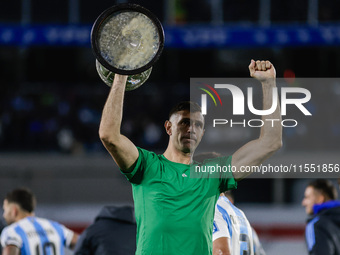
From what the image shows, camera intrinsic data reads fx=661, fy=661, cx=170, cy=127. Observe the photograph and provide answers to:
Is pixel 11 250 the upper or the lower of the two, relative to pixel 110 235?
lower

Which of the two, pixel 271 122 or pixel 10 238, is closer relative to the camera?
pixel 271 122

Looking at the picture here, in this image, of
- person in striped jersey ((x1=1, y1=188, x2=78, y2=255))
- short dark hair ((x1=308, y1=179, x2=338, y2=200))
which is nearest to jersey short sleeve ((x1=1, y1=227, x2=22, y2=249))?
person in striped jersey ((x1=1, y1=188, x2=78, y2=255))

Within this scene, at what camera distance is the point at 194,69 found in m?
18.2

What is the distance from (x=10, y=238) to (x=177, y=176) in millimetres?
2255

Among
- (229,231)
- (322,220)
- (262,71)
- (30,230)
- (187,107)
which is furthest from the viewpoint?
(30,230)

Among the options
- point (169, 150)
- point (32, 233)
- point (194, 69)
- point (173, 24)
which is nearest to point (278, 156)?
point (173, 24)

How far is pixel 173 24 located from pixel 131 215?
11075 mm

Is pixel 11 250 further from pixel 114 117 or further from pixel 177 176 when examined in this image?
pixel 114 117

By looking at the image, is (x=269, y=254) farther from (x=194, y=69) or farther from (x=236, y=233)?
(x=194, y=69)

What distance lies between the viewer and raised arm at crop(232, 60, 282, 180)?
341cm

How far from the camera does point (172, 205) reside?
133 inches

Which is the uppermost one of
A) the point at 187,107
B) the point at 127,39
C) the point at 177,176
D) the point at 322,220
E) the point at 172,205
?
the point at 127,39

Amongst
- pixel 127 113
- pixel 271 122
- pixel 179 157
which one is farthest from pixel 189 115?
pixel 127 113

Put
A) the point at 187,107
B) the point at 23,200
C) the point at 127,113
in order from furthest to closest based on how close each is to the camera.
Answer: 1. the point at 127,113
2. the point at 23,200
3. the point at 187,107
